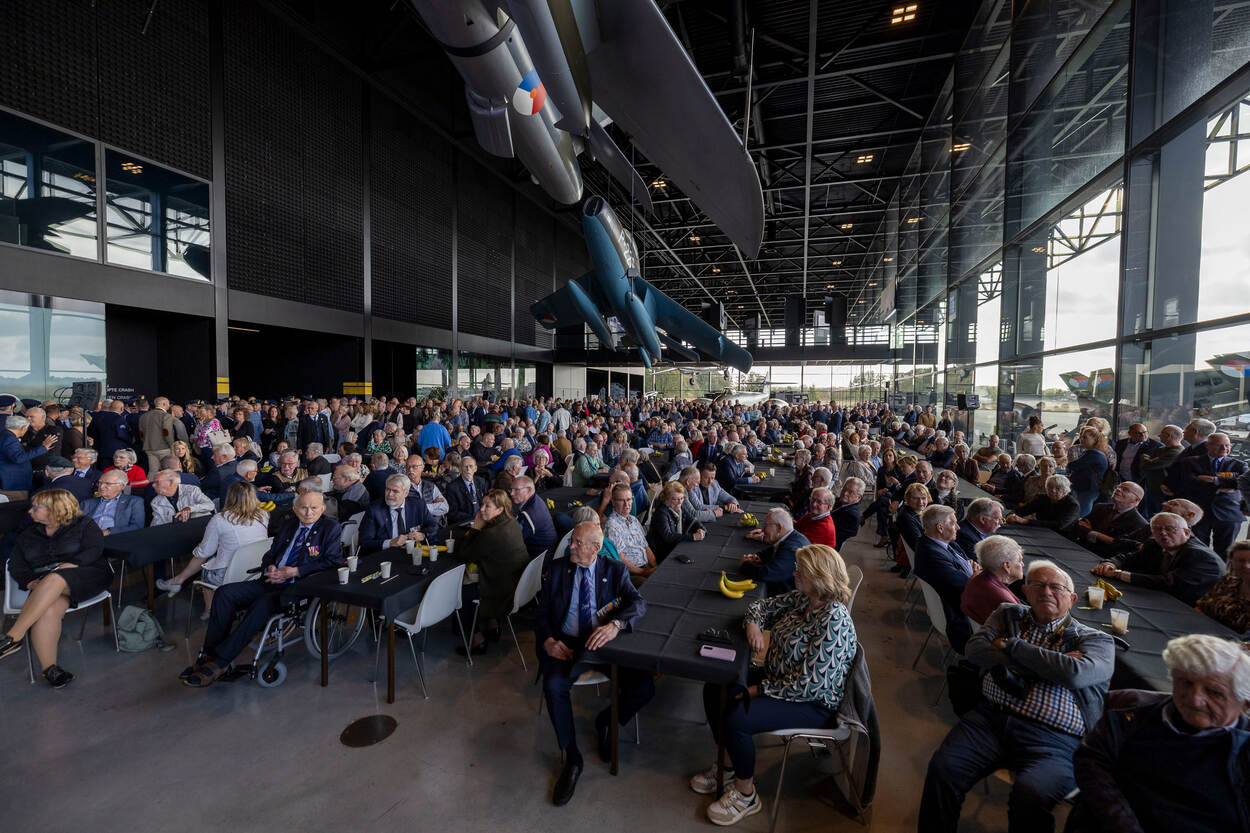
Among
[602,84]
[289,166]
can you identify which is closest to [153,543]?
[602,84]

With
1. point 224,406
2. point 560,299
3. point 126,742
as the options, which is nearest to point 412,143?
point 560,299

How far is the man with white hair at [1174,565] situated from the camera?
9.88 feet

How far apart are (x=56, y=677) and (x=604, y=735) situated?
3642mm

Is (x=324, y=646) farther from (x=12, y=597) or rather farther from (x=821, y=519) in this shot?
(x=821, y=519)

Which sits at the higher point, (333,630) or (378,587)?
(378,587)

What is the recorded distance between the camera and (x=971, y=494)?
6129 millimetres

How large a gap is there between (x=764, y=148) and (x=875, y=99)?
292 cm

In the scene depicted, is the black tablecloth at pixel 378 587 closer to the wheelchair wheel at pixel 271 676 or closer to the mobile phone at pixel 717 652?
the wheelchair wheel at pixel 271 676

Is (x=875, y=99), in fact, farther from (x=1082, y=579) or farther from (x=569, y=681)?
(x=569, y=681)

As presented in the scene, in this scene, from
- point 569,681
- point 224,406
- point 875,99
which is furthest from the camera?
point 875,99

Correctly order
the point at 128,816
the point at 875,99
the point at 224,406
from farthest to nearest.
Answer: the point at 875,99, the point at 224,406, the point at 128,816

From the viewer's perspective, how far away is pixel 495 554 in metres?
3.67

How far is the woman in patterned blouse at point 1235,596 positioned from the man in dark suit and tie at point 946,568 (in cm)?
110

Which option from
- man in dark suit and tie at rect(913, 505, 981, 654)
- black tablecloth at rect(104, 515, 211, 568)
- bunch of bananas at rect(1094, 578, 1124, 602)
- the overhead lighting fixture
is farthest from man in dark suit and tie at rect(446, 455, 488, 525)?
the overhead lighting fixture
